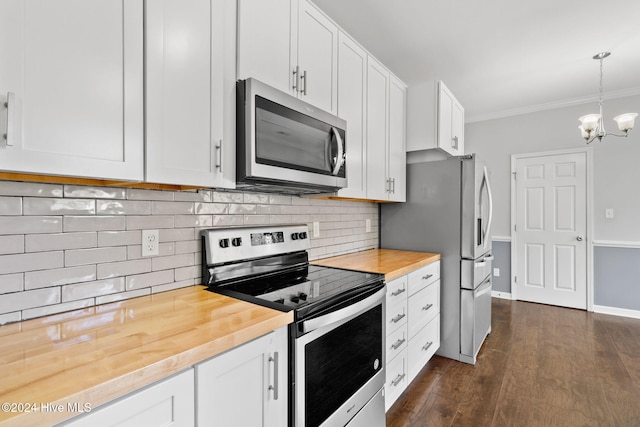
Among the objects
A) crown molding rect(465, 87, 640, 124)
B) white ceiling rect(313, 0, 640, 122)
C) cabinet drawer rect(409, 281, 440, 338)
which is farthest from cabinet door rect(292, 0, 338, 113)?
crown molding rect(465, 87, 640, 124)

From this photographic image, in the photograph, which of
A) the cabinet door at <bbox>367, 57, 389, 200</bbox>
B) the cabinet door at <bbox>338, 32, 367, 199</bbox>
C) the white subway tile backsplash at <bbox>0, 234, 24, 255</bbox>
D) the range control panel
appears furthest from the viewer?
the cabinet door at <bbox>367, 57, 389, 200</bbox>

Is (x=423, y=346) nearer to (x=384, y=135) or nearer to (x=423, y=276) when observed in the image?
(x=423, y=276)

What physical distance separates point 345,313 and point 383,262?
2.94ft

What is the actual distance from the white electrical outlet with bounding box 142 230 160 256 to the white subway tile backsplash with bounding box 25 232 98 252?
172mm

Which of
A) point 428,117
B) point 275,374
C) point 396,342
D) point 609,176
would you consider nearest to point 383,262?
point 396,342

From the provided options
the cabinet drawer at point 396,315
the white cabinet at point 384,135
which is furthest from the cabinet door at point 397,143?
the cabinet drawer at point 396,315

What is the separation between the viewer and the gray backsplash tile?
3.38 ft

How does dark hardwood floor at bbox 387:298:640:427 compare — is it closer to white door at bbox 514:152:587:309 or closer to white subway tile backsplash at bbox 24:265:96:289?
white door at bbox 514:152:587:309

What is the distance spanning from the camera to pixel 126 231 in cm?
128

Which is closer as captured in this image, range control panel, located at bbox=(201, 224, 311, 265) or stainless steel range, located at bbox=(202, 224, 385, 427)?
stainless steel range, located at bbox=(202, 224, 385, 427)

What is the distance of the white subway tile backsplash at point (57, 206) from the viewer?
41.6 inches

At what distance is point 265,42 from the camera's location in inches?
59.2

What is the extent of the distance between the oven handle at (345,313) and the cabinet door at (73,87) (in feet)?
2.60

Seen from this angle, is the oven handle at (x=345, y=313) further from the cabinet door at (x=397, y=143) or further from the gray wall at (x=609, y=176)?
the gray wall at (x=609, y=176)
